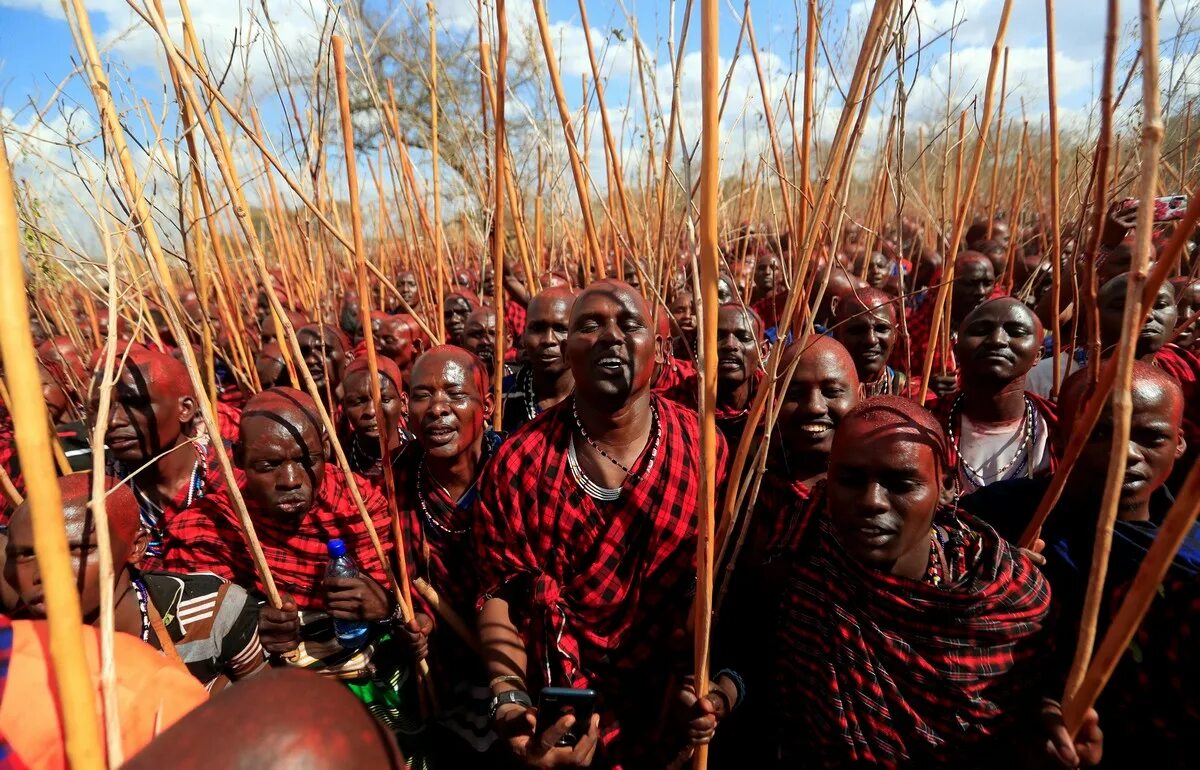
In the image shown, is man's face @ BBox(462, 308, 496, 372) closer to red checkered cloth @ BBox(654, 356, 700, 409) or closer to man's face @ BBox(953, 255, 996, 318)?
red checkered cloth @ BBox(654, 356, 700, 409)

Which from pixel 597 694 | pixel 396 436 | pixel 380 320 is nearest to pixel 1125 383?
pixel 597 694

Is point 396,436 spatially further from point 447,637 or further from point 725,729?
point 725,729

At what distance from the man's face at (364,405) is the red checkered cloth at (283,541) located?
1.79ft

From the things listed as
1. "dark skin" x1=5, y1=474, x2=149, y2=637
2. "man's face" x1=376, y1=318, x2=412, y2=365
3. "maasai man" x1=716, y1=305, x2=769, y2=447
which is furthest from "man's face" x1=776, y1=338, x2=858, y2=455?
"man's face" x1=376, y1=318, x2=412, y2=365

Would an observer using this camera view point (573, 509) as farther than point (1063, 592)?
Yes

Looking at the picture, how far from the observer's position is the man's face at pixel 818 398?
1771 millimetres

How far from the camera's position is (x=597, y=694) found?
5.34 feet

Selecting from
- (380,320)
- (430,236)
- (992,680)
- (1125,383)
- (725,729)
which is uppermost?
(430,236)

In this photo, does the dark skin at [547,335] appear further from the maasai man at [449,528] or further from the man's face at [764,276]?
the man's face at [764,276]

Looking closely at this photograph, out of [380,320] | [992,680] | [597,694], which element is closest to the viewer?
[992,680]

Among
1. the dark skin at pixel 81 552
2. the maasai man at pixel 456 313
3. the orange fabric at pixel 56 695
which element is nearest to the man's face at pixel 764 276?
the maasai man at pixel 456 313

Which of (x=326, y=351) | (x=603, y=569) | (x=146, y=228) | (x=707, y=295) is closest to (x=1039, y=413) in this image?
(x=603, y=569)

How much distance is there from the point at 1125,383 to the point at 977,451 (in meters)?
1.63

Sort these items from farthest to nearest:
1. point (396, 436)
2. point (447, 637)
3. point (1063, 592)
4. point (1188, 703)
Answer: point (396, 436) < point (447, 637) < point (1063, 592) < point (1188, 703)
